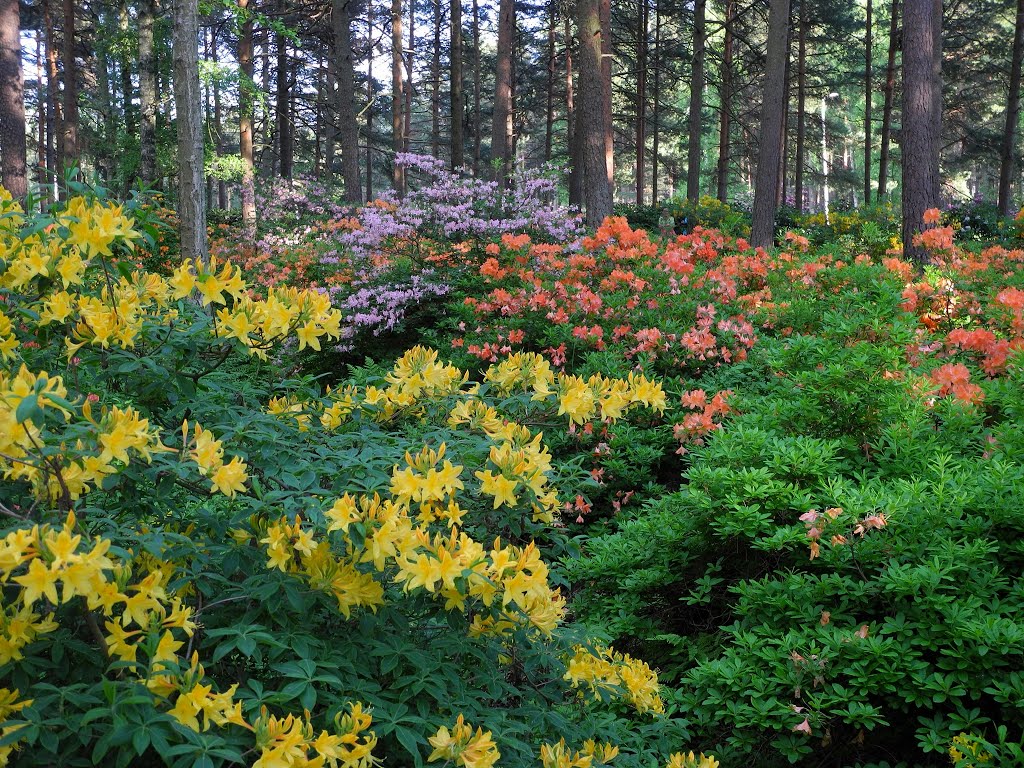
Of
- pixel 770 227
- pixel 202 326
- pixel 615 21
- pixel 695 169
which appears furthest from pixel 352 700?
pixel 615 21

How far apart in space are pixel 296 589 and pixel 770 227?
11.7 meters

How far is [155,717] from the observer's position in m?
1.30

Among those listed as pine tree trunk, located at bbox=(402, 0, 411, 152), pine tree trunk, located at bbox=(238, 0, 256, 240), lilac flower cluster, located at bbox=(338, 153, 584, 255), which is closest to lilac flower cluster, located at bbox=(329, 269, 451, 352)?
lilac flower cluster, located at bbox=(338, 153, 584, 255)

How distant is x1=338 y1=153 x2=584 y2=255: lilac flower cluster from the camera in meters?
9.08

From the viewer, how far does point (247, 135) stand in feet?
58.0

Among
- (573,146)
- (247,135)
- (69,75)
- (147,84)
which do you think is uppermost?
(69,75)

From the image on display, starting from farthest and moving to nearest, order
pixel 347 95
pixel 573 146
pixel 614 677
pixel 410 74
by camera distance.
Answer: pixel 410 74 < pixel 573 146 < pixel 347 95 < pixel 614 677

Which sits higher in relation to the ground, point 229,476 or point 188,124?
point 188,124

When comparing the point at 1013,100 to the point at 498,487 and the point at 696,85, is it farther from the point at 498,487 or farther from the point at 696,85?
the point at 498,487

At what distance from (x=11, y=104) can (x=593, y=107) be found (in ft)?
26.3

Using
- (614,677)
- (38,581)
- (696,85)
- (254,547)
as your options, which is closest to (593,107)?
(696,85)

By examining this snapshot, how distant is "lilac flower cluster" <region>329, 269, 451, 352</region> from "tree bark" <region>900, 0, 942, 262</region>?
539 centimetres

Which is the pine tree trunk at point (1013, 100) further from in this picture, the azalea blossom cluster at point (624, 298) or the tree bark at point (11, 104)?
the tree bark at point (11, 104)

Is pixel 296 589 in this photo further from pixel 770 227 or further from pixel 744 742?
pixel 770 227
